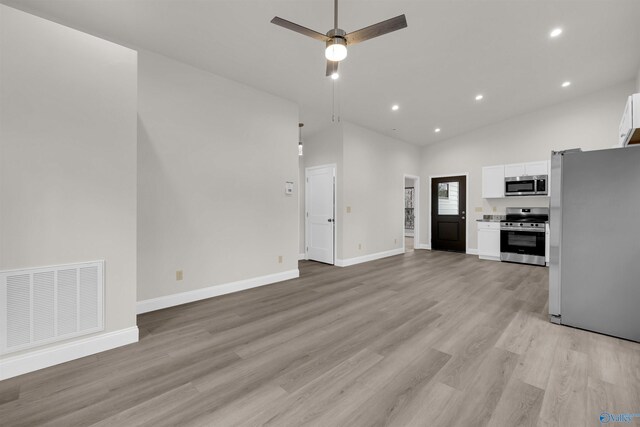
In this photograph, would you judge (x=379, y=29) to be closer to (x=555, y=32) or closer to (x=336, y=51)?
(x=336, y=51)

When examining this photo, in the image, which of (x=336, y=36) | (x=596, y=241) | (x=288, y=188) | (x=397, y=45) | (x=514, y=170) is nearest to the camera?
(x=336, y=36)

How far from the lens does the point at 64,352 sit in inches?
87.5

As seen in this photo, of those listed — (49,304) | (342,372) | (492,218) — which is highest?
(492,218)

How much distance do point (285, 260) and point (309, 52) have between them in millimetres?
3178

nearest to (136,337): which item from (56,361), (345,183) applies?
(56,361)

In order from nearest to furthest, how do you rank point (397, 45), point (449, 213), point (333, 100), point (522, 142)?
point (397, 45) < point (333, 100) < point (522, 142) < point (449, 213)

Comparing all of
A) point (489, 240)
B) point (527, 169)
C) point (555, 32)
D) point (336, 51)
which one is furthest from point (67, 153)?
point (527, 169)

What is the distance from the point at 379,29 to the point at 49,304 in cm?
346

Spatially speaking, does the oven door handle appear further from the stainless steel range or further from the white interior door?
the white interior door

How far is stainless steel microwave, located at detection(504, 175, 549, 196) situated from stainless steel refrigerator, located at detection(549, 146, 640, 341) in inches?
152

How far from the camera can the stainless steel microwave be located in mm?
6059

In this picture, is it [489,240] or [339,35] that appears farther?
[489,240]

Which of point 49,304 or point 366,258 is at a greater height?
point 49,304

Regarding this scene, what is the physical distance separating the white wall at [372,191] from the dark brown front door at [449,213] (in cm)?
111
